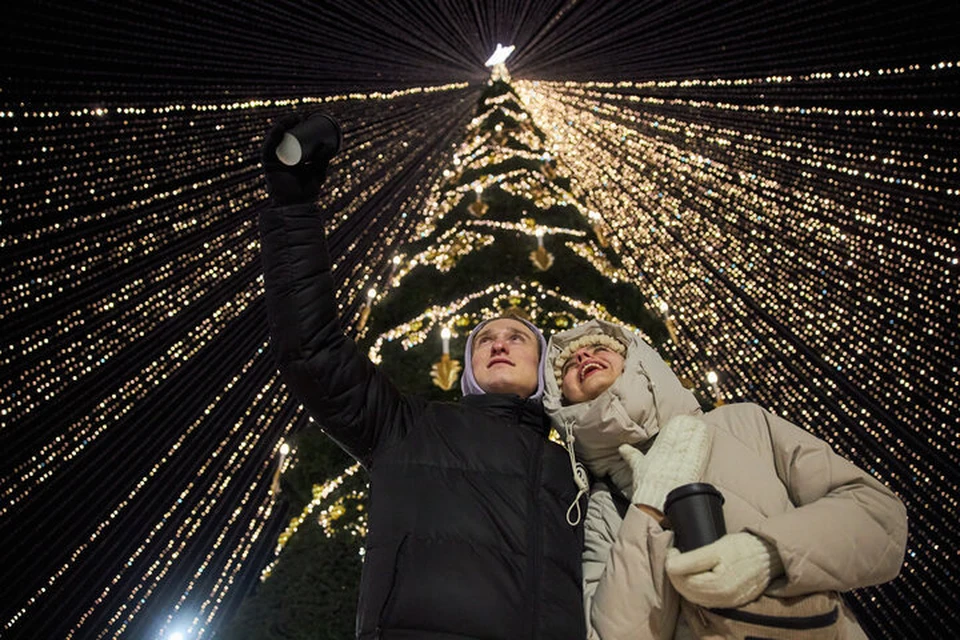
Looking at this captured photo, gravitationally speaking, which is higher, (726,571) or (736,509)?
(736,509)

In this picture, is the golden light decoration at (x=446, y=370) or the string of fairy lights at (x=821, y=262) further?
the string of fairy lights at (x=821, y=262)

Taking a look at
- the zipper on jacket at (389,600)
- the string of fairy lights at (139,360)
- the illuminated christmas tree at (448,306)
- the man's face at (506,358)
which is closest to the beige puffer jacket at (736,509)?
the man's face at (506,358)

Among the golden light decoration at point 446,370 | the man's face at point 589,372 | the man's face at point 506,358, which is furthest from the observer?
the golden light decoration at point 446,370

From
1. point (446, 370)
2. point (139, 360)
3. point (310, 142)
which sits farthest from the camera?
point (139, 360)

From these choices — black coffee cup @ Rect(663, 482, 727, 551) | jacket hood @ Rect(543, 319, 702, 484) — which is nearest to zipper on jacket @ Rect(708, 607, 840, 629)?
black coffee cup @ Rect(663, 482, 727, 551)

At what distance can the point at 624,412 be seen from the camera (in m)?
1.97

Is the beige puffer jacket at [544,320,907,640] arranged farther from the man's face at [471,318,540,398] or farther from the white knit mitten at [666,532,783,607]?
the man's face at [471,318,540,398]

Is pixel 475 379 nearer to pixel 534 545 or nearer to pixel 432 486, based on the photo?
pixel 432 486

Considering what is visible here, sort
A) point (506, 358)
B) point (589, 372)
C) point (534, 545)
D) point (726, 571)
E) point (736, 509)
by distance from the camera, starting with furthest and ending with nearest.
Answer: point (506, 358)
point (589, 372)
point (534, 545)
point (736, 509)
point (726, 571)

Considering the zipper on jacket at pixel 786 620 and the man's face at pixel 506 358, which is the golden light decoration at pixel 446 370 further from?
the zipper on jacket at pixel 786 620

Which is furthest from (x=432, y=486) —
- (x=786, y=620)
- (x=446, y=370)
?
(x=446, y=370)

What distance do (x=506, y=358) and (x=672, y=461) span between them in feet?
3.42

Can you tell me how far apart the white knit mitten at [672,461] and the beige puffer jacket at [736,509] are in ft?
0.25

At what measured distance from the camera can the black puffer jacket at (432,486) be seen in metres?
1.64
